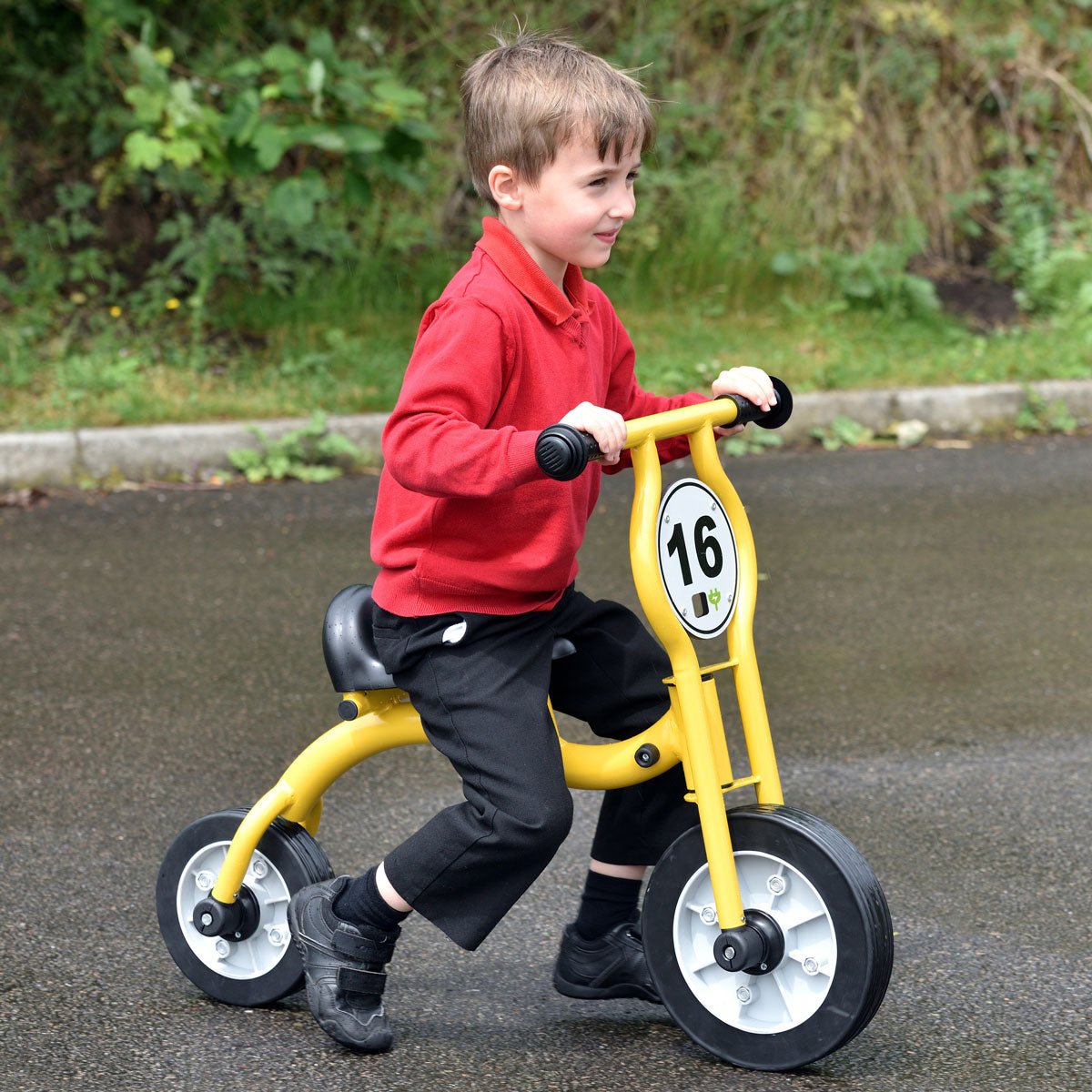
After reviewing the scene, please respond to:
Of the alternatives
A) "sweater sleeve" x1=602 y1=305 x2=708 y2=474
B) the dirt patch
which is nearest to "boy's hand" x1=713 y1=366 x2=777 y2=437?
"sweater sleeve" x1=602 y1=305 x2=708 y2=474

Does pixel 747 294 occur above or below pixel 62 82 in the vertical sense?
below

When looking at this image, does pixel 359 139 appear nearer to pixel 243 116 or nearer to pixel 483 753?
pixel 243 116

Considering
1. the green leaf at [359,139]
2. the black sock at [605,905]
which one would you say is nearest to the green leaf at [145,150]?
the green leaf at [359,139]

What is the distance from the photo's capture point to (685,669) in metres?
2.29

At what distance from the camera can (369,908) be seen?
243 centimetres

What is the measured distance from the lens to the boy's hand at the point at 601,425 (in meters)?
2.07

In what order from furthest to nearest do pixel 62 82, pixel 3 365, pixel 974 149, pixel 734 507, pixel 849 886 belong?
pixel 974 149 < pixel 62 82 < pixel 3 365 < pixel 734 507 < pixel 849 886

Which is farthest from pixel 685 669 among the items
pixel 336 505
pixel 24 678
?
pixel 336 505

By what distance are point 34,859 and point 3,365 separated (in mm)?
4028

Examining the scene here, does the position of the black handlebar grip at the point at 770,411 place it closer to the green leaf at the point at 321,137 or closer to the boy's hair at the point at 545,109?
the boy's hair at the point at 545,109

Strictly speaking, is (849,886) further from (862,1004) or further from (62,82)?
(62,82)

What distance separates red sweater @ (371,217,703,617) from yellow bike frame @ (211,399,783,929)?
15 centimetres

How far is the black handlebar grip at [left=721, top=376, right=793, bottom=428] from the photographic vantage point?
2396 mm

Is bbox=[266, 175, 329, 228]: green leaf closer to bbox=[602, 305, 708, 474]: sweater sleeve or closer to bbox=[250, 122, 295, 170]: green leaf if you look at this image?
bbox=[250, 122, 295, 170]: green leaf
